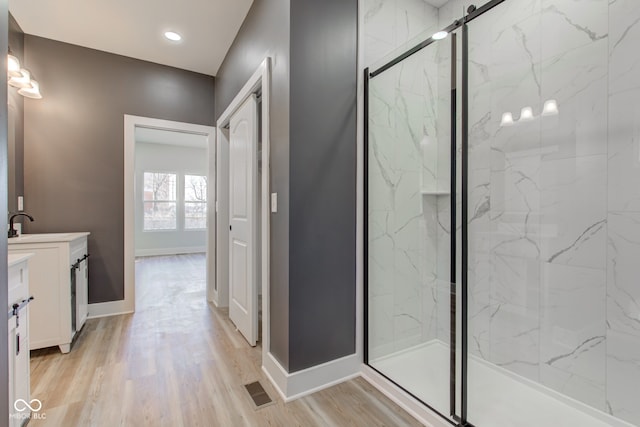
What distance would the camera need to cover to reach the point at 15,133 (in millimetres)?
2615

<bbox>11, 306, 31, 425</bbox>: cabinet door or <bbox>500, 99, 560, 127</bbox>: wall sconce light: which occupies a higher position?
<bbox>500, 99, 560, 127</bbox>: wall sconce light

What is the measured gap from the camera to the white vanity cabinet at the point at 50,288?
2205 mm

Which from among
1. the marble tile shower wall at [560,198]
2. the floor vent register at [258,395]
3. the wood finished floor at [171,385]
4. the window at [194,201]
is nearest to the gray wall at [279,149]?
the floor vent register at [258,395]

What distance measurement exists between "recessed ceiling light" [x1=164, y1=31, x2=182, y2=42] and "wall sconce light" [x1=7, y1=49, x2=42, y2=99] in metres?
1.15

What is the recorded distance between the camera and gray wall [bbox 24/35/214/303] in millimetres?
2822

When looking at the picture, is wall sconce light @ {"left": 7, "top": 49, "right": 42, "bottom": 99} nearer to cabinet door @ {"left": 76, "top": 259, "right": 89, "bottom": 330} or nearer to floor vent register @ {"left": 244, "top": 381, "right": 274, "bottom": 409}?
cabinet door @ {"left": 76, "top": 259, "right": 89, "bottom": 330}

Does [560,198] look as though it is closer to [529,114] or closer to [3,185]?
[529,114]

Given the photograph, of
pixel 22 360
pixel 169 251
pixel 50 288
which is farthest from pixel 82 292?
pixel 169 251

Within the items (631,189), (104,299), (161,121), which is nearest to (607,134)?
(631,189)

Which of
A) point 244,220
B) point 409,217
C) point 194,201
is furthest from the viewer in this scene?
point 194,201

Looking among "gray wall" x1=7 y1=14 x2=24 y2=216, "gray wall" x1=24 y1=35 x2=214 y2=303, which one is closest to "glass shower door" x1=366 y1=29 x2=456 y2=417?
"gray wall" x1=24 y1=35 x2=214 y2=303

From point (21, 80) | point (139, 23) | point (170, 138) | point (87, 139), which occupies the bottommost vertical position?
point (87, 139)

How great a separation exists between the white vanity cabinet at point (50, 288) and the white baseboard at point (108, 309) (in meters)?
0.69

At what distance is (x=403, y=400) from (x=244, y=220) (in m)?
1.78
